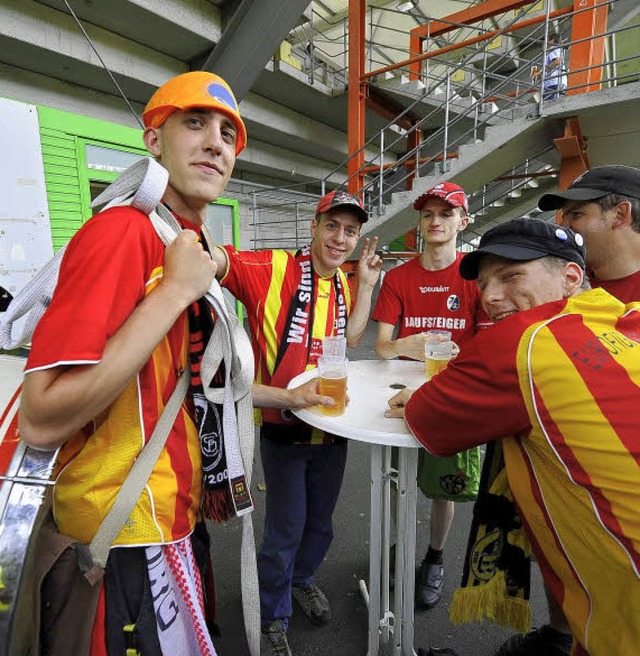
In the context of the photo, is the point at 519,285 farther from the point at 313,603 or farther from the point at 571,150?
the point at 571,150

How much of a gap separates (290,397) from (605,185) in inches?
61.3

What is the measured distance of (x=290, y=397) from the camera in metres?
1.36

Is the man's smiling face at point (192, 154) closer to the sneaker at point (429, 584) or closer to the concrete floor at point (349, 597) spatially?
the concrete floor at point (349, 597)

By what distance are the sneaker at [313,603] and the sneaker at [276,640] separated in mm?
201

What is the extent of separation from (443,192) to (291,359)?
1.18m

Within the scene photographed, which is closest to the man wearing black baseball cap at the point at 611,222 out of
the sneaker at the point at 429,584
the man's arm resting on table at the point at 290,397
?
the man's arm resting on table at the point at 290,397

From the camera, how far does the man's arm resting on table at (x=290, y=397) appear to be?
4.33 feet

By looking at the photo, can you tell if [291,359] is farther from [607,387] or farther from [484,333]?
[607,387]

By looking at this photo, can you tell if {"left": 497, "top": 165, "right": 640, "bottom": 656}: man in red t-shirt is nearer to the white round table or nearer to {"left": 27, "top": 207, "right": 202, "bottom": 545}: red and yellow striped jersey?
the white round table

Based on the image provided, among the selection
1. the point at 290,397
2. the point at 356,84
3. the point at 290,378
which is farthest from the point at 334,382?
the point at 356,84

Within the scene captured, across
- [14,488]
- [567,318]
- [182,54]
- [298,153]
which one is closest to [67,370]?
[14,488]

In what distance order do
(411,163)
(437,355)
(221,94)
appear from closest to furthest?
(221,94)
(437,355)
(411,163)

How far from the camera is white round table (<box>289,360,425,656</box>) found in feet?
3.97

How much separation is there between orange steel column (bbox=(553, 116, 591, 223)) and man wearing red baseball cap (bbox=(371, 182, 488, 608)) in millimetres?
3811
